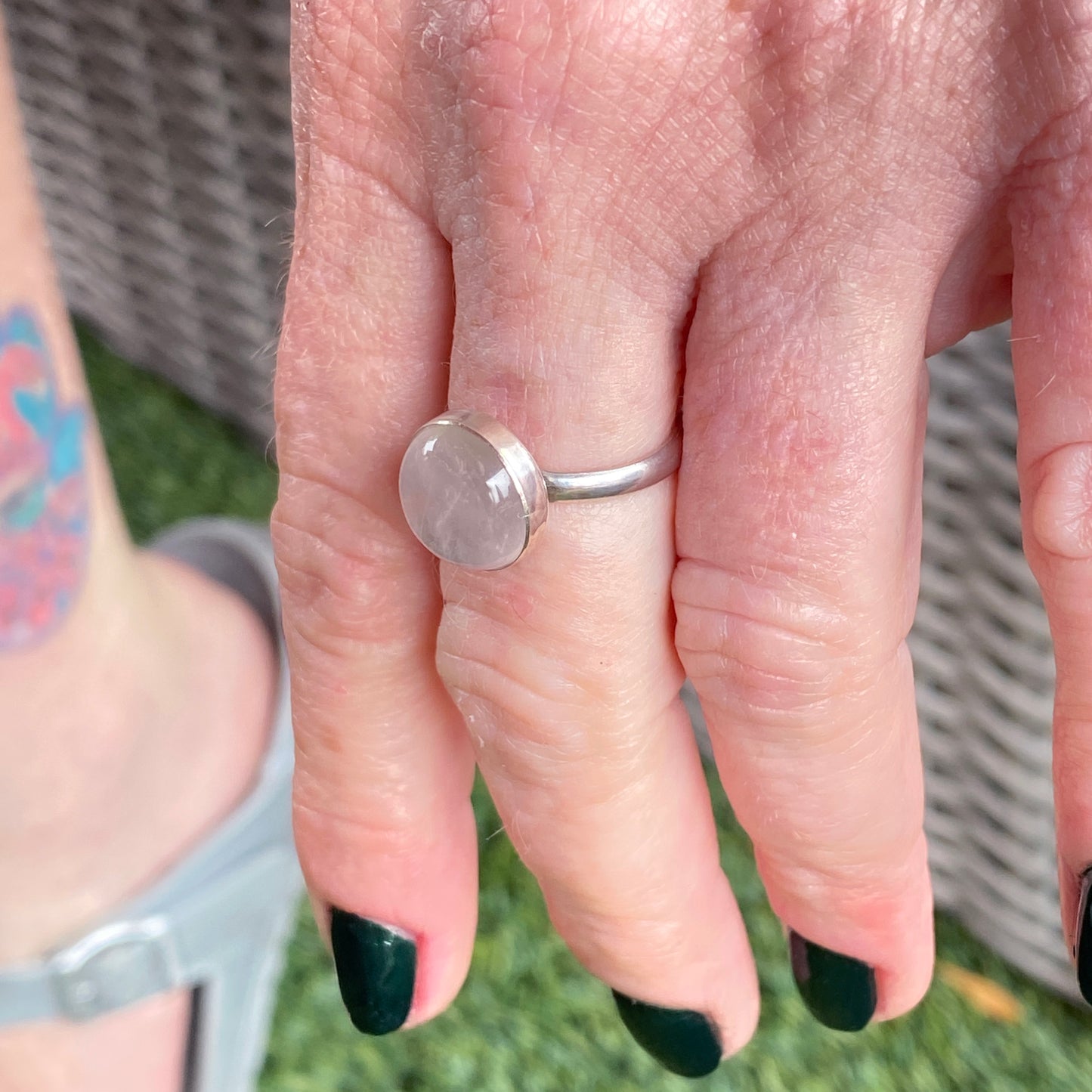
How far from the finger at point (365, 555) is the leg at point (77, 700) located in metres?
0.34

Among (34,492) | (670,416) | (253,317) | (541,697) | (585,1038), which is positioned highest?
(670,416)

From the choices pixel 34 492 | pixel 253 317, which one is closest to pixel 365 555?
pixel 34 492

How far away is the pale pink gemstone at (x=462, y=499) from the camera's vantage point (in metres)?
0.42

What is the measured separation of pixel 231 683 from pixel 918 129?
2.51 ft

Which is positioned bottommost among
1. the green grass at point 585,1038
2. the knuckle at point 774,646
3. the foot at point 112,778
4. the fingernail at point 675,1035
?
the green grass at point 585,1038

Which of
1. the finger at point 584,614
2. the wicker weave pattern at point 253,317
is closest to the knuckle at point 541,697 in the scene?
the finger at point 584,614

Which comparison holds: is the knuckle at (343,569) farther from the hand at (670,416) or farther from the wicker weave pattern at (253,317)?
the wicker weave pattern at (253,317)

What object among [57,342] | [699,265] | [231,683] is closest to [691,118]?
[699,265]

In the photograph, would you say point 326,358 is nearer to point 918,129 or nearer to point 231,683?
point 918,129

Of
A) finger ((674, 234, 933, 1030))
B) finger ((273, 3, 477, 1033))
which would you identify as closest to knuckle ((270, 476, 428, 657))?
finger ((273, 3, 477, 1033))

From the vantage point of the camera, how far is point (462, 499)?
1.40 feet

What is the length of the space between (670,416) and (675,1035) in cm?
30

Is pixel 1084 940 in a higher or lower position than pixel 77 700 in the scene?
higher

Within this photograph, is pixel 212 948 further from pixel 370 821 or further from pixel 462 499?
pixel 462 499
